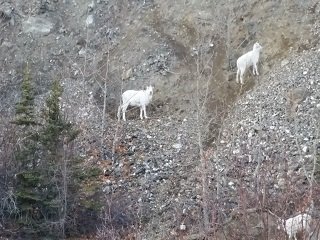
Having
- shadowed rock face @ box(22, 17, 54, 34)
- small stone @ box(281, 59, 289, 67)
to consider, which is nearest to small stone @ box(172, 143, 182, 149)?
small stone @ box(281, 59, 289, 67)

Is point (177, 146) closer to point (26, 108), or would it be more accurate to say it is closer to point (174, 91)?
point (174, 91)

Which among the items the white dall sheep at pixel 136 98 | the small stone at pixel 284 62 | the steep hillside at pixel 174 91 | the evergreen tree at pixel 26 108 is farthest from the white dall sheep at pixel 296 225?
the white dall sheep at pixel 136 98

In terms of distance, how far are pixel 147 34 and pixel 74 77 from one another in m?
3.59

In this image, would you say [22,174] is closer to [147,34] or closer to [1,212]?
[1,212]

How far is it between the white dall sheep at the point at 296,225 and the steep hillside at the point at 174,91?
145 inches

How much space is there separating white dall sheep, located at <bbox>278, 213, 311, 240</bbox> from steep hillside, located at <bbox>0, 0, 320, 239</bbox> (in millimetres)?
3675

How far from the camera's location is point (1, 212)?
16391 millimetres

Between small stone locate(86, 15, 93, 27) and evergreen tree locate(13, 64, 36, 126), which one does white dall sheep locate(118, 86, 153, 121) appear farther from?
small stone locate(86, 15, 93, 27)

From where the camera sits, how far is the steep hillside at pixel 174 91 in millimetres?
17031

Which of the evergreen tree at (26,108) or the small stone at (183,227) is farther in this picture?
the evergreen tree at (26,108)

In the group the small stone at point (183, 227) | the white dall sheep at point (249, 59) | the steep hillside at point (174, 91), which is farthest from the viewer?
the white dall sheep at point (249, 59)

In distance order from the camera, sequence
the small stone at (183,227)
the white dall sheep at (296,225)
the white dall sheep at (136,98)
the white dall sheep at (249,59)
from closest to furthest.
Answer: the white dall sheep at (296,225) → the small stone at (183,227) → the white dall sheep at (249,59) → the white dall sheep at (136,98)

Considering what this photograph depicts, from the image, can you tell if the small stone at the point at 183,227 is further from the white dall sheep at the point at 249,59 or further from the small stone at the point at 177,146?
the white dall sheep at the point at 249,59

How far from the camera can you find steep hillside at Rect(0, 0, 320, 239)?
17.0 metres
